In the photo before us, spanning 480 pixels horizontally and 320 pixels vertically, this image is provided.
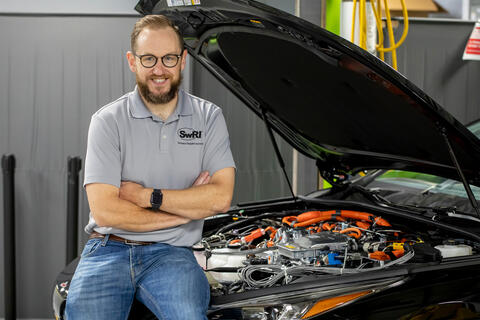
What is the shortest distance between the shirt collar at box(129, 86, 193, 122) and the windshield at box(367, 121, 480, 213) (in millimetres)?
1167

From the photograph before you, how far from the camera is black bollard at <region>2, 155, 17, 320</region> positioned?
3.60 meters

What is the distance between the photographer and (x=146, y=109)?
1.87 m

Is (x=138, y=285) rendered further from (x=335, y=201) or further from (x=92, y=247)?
(x=335, y=201)

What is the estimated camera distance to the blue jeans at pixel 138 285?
1.50 metres

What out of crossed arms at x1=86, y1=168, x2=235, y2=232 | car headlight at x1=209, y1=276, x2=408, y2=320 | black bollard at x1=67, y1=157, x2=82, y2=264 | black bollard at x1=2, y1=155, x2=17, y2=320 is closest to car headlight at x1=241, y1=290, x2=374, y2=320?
car headlight at x1=209, y1=276, x2=408, y2=320

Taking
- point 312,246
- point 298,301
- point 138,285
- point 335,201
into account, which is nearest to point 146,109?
point 138,285

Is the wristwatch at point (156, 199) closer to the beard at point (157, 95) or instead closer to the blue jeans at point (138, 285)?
the blue jeans at point (138, 285)

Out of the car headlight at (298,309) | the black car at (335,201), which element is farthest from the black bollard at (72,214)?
the car headlight at (298,309)

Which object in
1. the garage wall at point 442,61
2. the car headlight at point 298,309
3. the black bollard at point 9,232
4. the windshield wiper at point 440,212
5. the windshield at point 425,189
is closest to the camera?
the car headlight at point 298,309

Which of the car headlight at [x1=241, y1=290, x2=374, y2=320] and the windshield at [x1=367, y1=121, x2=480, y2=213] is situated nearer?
the car headlight at [x1=241, y1=290, x2=374, y2=320]

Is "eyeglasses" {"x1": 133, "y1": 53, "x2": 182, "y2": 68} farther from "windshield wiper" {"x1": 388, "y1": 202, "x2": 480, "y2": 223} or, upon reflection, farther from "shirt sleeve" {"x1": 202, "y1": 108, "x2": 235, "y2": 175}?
"windshield wiper" {"x1": 388, "y1": 202, "x2": 480, "y2": 223}

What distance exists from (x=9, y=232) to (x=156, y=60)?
246cm

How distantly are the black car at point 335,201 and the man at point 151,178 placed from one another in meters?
0.13

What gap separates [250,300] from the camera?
148cm
